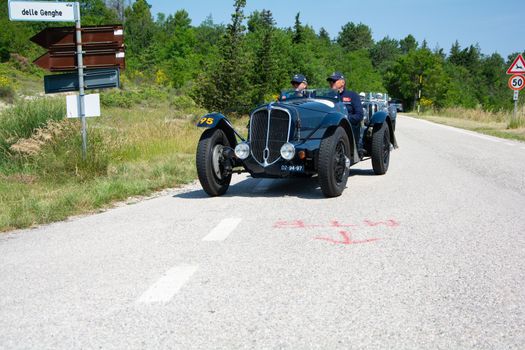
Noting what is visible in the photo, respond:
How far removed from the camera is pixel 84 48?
35.7 ft

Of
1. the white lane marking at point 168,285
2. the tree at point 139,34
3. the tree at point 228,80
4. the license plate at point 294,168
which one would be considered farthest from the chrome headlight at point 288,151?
the tree at point 139,34

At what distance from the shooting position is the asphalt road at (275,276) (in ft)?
10.9

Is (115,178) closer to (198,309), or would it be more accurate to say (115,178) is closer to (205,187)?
(205,187)

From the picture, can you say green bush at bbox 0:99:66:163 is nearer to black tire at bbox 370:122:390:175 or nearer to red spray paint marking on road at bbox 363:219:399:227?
black tire at bbox 370:122:390:175

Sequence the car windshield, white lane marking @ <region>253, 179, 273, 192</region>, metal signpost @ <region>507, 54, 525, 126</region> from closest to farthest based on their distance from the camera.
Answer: white lane marking @ <region>253, 179, 273, 192</region> → the car windshield → metal signpost @ <region>507, 54, 525, 126</region>

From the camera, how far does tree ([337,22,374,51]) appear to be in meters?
185

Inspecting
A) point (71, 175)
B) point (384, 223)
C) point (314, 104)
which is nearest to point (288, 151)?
point (314, 104)

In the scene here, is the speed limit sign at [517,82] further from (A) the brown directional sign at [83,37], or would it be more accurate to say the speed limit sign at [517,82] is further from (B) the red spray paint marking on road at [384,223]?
(B) the red spray paint marking on road at [384,223]

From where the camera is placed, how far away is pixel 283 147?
8.11 m

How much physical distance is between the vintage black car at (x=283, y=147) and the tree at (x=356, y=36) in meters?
181

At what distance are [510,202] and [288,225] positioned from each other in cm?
314

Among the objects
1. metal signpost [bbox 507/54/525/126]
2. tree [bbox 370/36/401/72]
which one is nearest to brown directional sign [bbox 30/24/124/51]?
metal signpost [bbox 507/54/525/126]

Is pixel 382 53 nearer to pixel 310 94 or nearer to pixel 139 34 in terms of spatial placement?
pixel 139 34

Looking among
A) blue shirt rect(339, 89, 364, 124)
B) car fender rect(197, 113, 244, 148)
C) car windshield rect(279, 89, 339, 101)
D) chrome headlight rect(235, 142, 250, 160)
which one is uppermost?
car windshield rect(279, 89, 339, 101)
